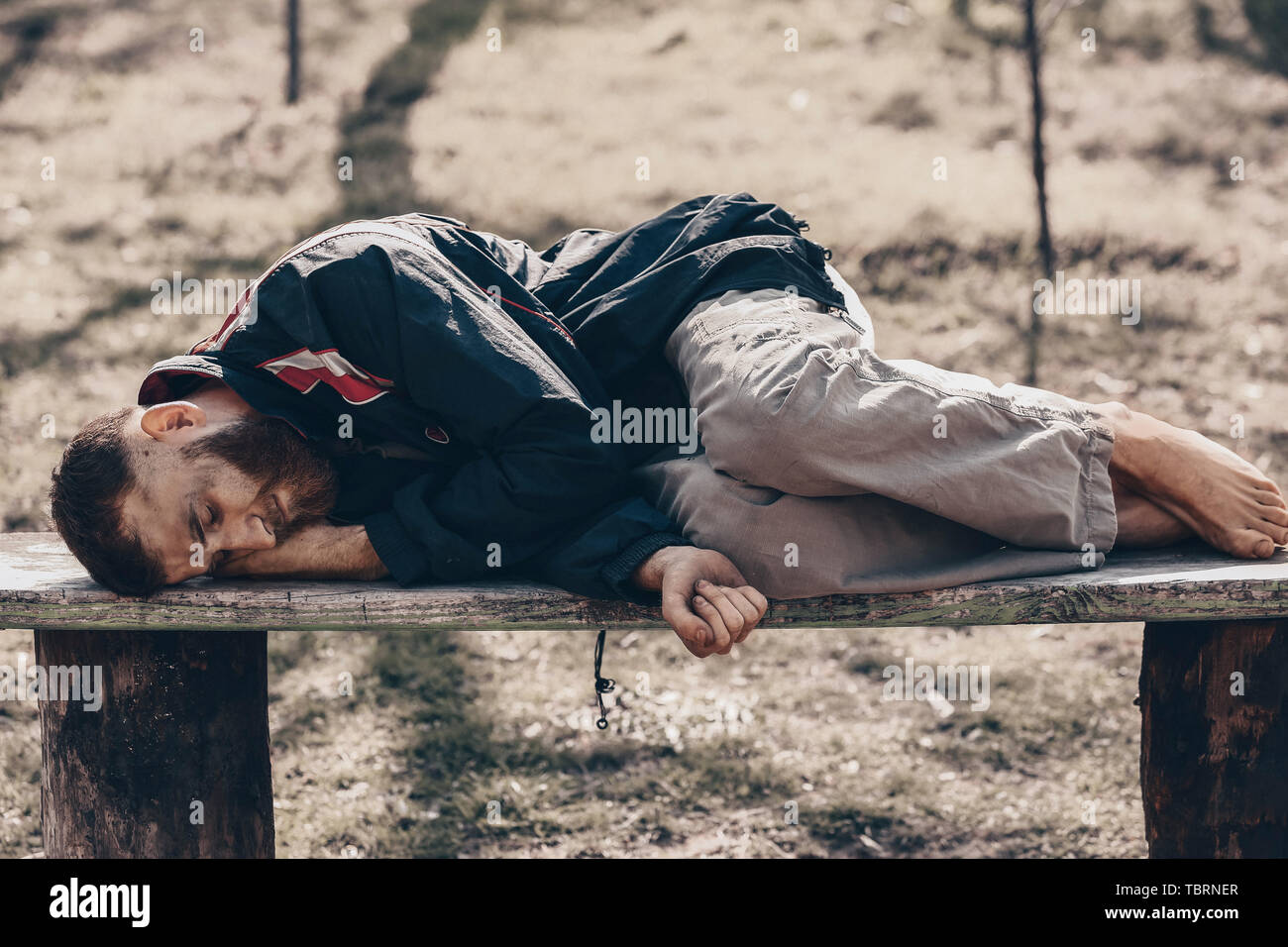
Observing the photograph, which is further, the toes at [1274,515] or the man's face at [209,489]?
the toes at [1274,515]

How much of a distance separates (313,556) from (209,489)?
0.25 metres

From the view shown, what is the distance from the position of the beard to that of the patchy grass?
119 cm

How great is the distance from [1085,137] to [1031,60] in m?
1.68

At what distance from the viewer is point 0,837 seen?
10.4 feet

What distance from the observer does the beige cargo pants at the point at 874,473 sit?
221 cm

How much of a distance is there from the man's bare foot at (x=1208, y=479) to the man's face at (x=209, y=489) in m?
1.55

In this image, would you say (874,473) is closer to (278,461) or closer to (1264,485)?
(1264,485)

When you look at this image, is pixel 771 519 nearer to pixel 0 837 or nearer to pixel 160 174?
pixel 0 837

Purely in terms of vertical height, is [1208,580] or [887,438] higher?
[887,438]

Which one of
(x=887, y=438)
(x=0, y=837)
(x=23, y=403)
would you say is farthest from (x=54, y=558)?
(x=23, y=403)

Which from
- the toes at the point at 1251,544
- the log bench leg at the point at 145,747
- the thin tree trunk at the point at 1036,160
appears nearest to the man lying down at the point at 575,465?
the toes at the point at 1251,544

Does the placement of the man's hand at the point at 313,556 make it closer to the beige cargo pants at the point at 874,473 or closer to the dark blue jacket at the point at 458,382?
the dark blue jacket at the point at 458,382

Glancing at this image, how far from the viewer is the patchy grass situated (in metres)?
3.42

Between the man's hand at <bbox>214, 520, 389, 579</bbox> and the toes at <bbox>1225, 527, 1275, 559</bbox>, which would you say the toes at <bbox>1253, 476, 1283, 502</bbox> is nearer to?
the toes at <bbox>1225, 527, 1275, 559</bbox>
